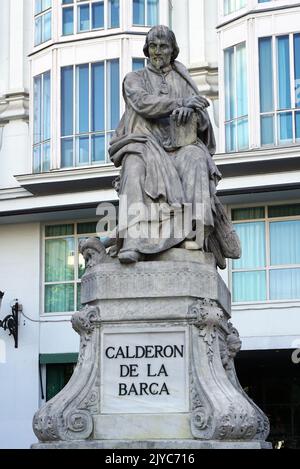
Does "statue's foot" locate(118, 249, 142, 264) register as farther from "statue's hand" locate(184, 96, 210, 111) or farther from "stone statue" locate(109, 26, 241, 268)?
"statue's hand" locate(184, 96, 210, 111)

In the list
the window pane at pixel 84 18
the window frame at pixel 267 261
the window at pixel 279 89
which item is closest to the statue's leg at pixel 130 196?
the window at pixel 279 89

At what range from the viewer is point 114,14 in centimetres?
2952

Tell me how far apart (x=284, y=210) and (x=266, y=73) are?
3.20 metres

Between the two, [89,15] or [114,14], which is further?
[89,15]

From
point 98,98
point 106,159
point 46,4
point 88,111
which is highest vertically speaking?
point 46,4

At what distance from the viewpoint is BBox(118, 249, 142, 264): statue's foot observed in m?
12.0

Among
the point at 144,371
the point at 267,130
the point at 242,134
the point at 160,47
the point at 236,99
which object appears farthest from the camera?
the point at 236,99

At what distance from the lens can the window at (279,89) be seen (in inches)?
1059

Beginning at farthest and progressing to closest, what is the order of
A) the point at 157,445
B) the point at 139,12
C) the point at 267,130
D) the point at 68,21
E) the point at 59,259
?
the point at 59,259 < the point at 68,21 < the point at 139,12 < the point at 267,130 < the point at 157,445

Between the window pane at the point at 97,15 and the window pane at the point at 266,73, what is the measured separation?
4.36 meters

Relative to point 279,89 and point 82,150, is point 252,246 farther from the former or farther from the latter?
point 82,150

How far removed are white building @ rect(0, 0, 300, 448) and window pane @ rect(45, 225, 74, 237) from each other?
0.04 m

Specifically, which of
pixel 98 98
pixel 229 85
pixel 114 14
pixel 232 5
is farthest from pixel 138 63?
pixel 232 5
